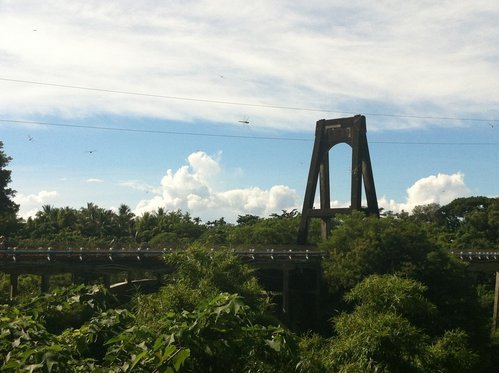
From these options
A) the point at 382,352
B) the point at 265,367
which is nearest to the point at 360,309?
the point at 382,352

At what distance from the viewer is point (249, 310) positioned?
6.81m

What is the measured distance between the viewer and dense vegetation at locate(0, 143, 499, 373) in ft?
19.5

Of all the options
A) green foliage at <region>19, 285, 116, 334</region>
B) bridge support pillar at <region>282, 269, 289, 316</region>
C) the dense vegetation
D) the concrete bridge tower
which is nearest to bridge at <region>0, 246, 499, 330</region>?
bridge support pillar at <region>282, 269, 289, 316</region>

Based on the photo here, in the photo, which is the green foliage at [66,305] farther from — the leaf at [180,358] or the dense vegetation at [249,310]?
the leaf at [180,358]

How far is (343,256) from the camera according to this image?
43.5m

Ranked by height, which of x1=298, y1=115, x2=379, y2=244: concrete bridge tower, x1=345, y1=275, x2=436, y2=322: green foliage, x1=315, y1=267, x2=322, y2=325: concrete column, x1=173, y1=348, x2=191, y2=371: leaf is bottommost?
x1=315, y1=267, x2=322, y2=325: concrete column

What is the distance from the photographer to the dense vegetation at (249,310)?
5941 mm

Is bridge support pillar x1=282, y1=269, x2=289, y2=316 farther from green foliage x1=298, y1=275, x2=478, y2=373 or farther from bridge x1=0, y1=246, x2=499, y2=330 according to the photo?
green foliage x1=298, y1=275, x2=478, y2=373

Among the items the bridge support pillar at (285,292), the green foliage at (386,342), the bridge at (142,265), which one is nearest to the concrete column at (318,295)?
the bridge at (142,265)

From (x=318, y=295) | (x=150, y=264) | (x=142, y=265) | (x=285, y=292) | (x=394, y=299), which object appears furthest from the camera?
(x=318, y=295)

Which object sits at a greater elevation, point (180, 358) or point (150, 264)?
point (180, 358)

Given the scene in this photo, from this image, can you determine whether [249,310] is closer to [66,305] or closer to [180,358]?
[180,358]

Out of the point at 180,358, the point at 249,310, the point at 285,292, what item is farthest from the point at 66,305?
the point at 285,292

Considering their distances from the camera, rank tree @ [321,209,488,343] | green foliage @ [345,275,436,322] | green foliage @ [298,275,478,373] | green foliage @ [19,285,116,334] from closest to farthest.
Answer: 1. green foliage @ [19,285,116,334]
2. green foliage @ [298,275,478,373]
3. green foliage @ [345,275,436,322]
4. tree @ [321,209,488,343]
